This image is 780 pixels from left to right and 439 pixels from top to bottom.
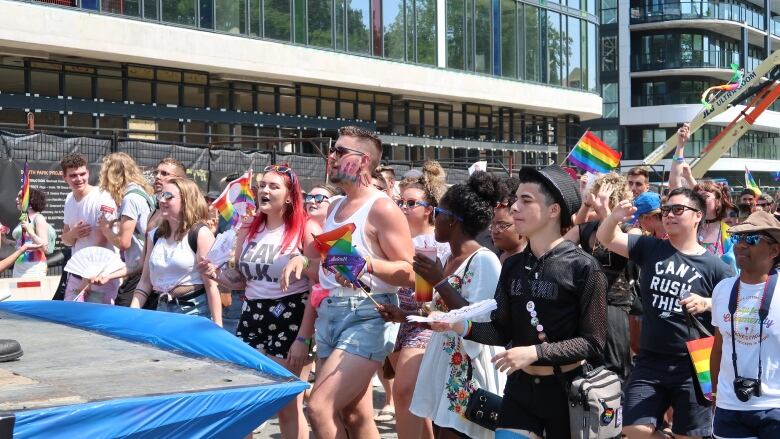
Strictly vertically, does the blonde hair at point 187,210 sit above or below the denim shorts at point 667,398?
above

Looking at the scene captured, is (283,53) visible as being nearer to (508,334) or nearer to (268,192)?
(268,192)

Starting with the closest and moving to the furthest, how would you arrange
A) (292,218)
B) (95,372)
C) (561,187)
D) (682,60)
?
(95,372) < (561,187) < (292,218) < (682,60)

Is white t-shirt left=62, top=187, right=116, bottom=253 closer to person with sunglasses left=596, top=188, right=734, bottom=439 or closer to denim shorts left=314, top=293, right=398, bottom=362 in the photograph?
denim shorts left=314, top=293, right=398, bottom=362

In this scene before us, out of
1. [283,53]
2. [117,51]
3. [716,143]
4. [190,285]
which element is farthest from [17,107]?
[190,285]

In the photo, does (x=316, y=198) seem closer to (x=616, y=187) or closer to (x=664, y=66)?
(x=616, y=187)

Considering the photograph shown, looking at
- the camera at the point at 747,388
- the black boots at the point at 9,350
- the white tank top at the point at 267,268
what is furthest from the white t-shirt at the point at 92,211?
the camera at the point at 747,388

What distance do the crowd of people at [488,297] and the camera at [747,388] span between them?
1 cm

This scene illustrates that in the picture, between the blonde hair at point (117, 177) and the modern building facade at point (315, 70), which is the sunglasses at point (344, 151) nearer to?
the blonde hair at point (117, 177)

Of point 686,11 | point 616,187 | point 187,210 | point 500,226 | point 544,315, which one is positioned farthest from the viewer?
point 686,11

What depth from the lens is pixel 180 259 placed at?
6805 millimetres

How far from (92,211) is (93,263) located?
0.64m

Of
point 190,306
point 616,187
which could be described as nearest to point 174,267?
point 190,306

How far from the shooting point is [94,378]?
9.96 ft

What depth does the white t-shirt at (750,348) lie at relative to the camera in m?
4.74
